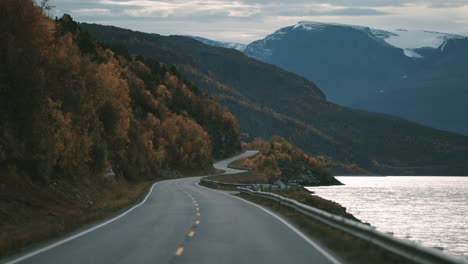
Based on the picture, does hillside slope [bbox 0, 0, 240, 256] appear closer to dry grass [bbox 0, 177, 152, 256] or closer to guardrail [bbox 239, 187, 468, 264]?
dry grass [bbox 0, 177, 152, 256]

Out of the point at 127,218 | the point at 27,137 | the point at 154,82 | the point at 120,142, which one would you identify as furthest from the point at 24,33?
the point at 154,82

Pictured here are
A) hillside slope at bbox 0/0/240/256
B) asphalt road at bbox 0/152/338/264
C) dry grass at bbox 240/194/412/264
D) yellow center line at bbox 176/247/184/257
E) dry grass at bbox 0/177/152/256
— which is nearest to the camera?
dry grass at bbox 240/194/412/264

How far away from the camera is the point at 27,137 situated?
40875mm

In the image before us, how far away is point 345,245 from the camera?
831 inches

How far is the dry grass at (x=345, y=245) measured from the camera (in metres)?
17.9

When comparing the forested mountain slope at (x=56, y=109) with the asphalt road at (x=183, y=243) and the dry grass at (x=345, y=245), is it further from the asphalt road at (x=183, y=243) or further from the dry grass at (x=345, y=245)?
the dry grass at (x=345, y=245)

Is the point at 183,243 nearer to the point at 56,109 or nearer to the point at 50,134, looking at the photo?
the point at 50,134

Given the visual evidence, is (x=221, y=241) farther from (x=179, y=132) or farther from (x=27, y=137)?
(x=179, y=132)

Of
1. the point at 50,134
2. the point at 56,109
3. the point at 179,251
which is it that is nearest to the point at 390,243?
the point at 179,251

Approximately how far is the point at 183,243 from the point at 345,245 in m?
4.77

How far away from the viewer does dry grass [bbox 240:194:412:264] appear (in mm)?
17922

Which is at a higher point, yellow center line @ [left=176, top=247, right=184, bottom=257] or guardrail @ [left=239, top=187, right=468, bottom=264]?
guardrail @ [left=239, top=187, right=468, bottom=264]

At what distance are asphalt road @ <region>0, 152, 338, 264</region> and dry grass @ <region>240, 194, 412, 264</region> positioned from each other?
49cm

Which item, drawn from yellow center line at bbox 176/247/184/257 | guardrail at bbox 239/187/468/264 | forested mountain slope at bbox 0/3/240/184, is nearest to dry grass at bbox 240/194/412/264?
guardrail at bbox 239/187/468/264
